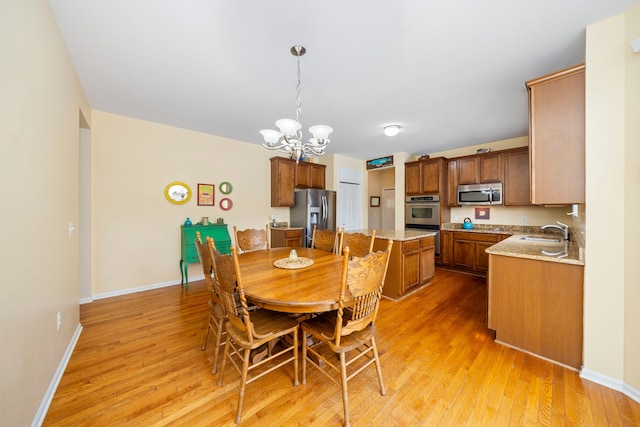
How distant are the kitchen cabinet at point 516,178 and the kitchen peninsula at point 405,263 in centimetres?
182

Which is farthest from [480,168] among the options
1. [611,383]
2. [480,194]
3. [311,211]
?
[611,383]

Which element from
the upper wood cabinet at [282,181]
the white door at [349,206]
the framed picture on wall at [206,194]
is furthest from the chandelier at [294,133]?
the white door at [349,206]

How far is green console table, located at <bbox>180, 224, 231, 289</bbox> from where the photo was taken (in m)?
3.55

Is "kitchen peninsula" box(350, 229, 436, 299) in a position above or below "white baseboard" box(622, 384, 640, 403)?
above

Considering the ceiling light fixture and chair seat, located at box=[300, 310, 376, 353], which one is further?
the ceiling light fixture

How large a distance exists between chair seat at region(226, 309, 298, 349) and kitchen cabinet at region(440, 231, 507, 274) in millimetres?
3785

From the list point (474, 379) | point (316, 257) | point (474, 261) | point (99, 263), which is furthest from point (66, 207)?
point (474, 261)

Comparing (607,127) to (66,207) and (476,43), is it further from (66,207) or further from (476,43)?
(66,207)

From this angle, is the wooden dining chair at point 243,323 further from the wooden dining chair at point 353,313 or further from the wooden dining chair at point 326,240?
the wooden dining chair at point 326,240

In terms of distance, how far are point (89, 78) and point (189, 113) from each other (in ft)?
3.21

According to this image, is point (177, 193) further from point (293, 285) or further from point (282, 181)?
point (293, 285)

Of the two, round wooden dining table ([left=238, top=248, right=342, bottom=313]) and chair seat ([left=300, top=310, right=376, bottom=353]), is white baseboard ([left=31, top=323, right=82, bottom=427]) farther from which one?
chair seat ([left=300, top=310, right=376, bottom=353])

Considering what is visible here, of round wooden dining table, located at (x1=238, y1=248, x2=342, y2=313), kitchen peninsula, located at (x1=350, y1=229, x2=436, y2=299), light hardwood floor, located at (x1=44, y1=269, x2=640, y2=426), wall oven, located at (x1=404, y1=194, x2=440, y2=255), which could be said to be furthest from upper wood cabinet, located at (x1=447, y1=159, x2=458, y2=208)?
round wooden dining table, located at (x1=238, y1=248, x2=342, y2=313)

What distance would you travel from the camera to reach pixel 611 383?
1596 mm
